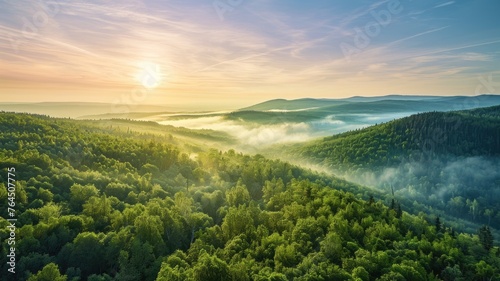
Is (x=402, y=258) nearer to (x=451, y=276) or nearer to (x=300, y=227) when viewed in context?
(x=451, y=276)

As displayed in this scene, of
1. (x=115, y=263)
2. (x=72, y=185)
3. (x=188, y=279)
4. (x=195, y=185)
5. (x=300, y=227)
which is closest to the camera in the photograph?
(x=188, y=279)

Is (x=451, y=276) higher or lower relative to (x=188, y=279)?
lower

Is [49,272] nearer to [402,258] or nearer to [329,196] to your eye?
[402,258]

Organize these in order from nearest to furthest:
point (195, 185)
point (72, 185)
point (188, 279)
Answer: point (188, 279) → point (72, 185) → point (195, 185)

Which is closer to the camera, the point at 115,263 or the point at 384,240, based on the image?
the point at 115,263

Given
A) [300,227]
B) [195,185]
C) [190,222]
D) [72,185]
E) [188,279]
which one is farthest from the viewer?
[195,185]

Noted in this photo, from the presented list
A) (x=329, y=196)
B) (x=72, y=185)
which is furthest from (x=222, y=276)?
(x=72, y=185)

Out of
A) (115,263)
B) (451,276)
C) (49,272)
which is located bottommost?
(451,276)

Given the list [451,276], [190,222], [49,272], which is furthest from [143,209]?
[451,276]

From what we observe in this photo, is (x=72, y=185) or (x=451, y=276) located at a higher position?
(x=72, y=185)
